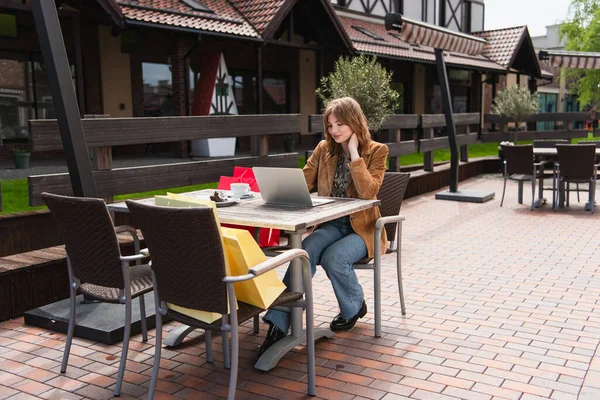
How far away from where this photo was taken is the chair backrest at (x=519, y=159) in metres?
8.93

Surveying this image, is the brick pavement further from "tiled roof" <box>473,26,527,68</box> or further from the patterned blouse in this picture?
"tiled roof" <box>473,26,527,68</box>

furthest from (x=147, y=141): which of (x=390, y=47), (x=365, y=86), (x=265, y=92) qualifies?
(x=390, y=47)

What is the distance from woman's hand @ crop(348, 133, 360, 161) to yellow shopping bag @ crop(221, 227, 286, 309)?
1.15 meters

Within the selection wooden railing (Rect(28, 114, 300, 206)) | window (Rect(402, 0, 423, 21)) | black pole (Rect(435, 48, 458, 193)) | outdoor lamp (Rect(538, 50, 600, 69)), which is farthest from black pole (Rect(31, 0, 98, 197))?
window (Rect(402, 0, 423, 21))

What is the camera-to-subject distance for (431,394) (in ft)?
10.1

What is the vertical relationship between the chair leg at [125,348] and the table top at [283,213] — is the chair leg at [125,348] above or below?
below

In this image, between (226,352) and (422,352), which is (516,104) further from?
(226,352)

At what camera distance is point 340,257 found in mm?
3797

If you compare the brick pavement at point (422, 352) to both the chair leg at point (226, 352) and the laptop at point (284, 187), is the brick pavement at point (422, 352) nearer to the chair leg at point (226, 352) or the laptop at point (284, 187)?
the chair leg at point (226, 352)

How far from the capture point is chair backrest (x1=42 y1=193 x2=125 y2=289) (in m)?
3.05

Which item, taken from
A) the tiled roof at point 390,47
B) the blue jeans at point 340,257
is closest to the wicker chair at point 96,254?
the blue jeans at point 340,257

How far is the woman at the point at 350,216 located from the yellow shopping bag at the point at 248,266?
77 cm

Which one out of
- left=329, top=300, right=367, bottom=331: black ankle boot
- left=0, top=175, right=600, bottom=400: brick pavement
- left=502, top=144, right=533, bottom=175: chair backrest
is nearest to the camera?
left=0, top=175, right=600, bottom=400: brick pavement

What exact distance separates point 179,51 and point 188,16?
983mm
